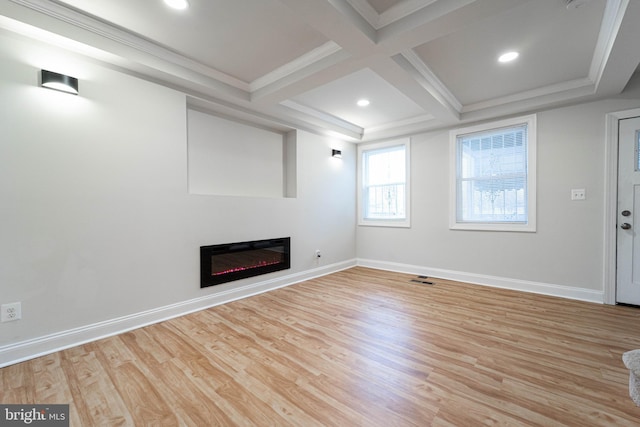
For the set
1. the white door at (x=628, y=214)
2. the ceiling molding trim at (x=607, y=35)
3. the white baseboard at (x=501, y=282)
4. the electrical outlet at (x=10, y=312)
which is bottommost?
the white baseboard at (x=501, y=282)

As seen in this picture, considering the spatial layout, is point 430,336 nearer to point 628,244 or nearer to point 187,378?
point 187,378

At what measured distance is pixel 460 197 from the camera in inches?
166

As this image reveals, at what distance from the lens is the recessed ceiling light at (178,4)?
190 cm

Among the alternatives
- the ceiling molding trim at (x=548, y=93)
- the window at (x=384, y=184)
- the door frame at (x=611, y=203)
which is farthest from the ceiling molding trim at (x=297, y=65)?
the door frame at (x=611, y=203)

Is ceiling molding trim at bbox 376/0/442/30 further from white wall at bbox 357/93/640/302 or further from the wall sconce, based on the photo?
white wall at bbox 357/93/640/302

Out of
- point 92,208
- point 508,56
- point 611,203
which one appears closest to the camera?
point 92,208

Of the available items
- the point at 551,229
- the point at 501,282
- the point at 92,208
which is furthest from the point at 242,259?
the point at 551,229

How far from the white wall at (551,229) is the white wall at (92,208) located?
3320 millimetres

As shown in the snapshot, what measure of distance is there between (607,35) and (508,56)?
26.2 inches

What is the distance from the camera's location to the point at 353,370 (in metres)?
1.86

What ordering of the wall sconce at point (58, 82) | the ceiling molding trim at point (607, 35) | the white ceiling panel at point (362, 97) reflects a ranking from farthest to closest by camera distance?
the white ceiling panel at point (362, 97) → the wall sconce at point (58, 82) → the ceiling molding trim at point (607, 35)

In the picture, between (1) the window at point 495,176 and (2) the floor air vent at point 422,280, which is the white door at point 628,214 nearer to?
(1) the window at point 495,176

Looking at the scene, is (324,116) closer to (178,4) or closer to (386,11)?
(386,11)

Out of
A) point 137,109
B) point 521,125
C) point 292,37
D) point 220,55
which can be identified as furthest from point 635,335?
point 137,109
